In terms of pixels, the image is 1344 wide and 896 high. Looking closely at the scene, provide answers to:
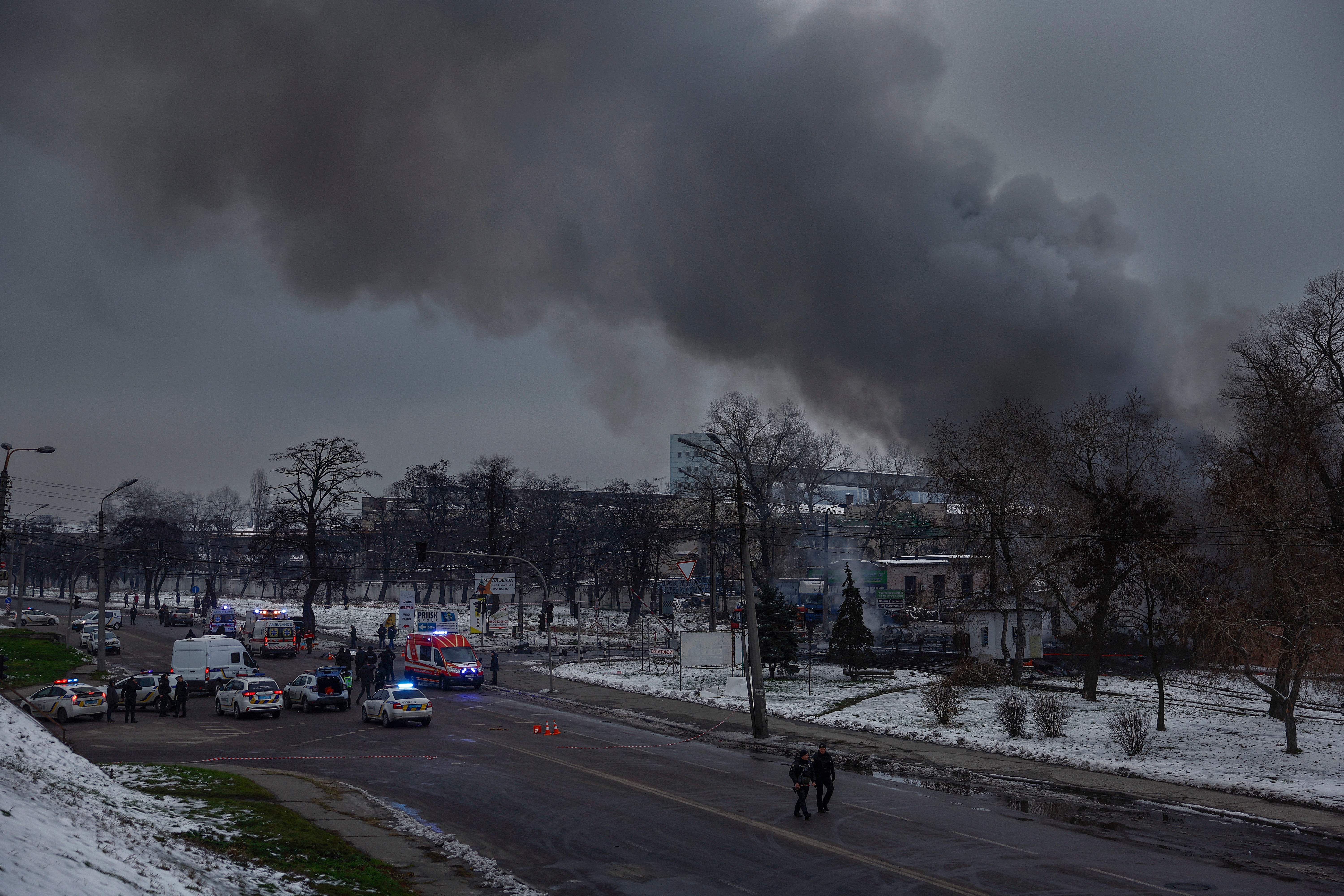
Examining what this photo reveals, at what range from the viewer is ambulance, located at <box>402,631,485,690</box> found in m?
43.6

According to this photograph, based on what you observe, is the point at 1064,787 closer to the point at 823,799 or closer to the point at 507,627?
the point at 823,799

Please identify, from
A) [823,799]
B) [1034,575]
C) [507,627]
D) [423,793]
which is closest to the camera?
[823,799]

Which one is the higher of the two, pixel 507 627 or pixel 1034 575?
pixel 1034 575

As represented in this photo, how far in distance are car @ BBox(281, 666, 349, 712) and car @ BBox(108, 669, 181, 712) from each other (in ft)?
13.2

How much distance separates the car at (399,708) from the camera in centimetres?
3073

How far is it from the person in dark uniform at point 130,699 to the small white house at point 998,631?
35.4m

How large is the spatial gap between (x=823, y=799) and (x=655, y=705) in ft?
65.1

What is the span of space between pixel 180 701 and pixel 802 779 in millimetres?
25356

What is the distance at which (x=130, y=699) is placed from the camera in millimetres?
30516

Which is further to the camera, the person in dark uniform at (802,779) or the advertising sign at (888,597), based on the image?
the advertising sign at (888,597)

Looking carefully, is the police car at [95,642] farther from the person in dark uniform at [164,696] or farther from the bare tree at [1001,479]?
the bare tree at [1001,479]

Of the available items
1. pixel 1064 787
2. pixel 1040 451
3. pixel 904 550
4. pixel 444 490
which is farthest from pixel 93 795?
pixel 904 550

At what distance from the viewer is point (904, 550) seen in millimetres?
95062

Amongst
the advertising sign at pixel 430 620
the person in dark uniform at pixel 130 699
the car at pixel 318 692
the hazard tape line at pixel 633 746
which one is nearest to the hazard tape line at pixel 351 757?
the hazard tape line at pixel 633 746
